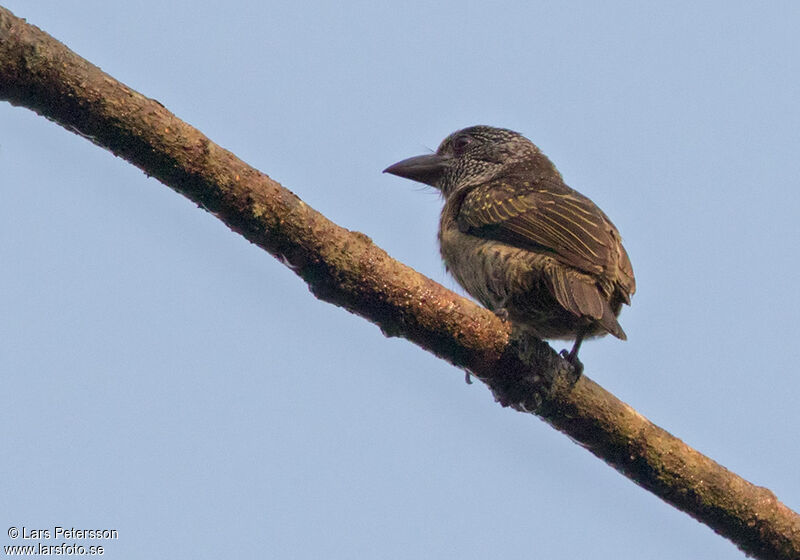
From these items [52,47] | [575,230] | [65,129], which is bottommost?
[65,129]

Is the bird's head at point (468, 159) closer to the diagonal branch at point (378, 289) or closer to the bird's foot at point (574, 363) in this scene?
the bird's foot at point (574, 363)

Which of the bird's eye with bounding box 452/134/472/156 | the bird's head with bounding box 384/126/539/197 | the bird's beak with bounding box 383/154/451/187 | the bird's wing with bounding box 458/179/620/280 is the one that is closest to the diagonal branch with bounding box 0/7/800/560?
the bird's wing with bounding box 458/179/620/280

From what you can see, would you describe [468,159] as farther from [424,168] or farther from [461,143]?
[424,168]

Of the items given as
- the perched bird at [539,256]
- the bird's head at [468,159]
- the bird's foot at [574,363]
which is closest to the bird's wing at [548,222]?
the perched bird at [539,256]

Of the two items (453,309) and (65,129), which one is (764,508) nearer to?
(453,309)

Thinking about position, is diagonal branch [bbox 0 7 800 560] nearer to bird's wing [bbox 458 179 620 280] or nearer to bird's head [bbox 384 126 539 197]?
bird's wing [bbox 458 179 620 280]

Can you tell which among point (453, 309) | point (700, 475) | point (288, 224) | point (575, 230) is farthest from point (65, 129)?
point (700, 475)
